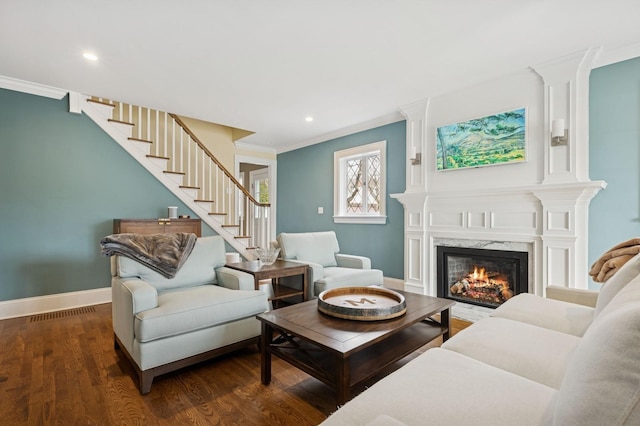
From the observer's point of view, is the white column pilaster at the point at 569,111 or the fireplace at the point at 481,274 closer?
the white column pilaster at the point at 569,111

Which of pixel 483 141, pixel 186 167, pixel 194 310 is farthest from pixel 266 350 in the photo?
pixel 186 167

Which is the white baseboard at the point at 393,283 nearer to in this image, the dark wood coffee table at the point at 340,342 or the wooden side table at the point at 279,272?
the wooden side table at the point at 279,272

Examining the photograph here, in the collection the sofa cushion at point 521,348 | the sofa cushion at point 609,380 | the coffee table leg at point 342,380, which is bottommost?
the coffee table leg at point 342,380

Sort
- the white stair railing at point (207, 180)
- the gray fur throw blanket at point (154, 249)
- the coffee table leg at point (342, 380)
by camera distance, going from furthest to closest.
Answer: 1. the white stair railing at point (207, 180)
2. the gray fur throw blanket at point (154, 249)
3. the coffee table leg at point (342, 380)

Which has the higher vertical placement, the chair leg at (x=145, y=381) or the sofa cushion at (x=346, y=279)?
the sofa cushion at (x=346, y=279)

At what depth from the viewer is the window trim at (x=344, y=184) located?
174 inches

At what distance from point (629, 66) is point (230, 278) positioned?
3810 millimetres

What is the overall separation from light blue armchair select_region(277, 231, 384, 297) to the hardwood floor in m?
0.95

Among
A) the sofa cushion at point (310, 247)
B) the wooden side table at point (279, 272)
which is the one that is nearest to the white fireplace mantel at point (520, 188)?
the sofa cushion at point (310, 247)

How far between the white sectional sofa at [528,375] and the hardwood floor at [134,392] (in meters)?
→ 0.85

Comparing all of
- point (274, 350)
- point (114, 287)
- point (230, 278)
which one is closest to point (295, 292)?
point (230, 278)

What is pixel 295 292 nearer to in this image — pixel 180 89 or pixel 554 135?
pixel 180 89

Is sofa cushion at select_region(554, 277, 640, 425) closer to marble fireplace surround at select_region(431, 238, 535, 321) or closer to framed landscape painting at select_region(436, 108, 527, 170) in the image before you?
marble fireplace surround at select_region(431, 238, 535, 321)

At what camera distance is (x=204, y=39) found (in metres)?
2.48
